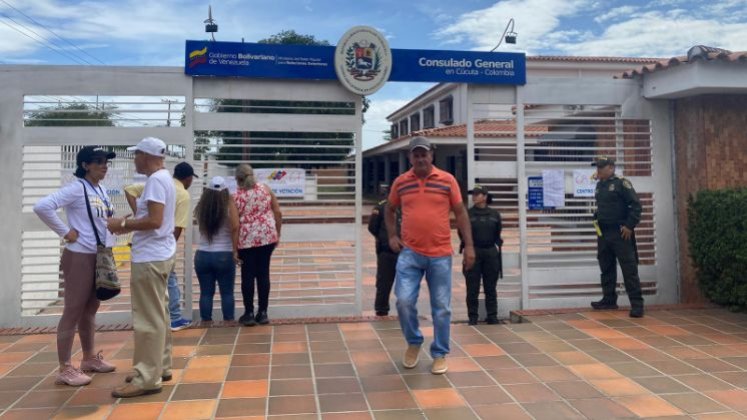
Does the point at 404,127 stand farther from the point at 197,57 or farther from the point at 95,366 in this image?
the point at 95,366

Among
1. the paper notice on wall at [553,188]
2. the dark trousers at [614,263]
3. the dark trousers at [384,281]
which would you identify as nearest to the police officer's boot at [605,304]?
the dark trousers at [614,263]

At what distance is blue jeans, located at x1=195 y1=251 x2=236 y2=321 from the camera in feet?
18.8

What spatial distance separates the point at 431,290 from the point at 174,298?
8.98ft

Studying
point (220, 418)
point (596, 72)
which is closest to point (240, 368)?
point (220, 418)

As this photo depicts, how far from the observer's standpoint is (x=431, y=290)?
4.54m

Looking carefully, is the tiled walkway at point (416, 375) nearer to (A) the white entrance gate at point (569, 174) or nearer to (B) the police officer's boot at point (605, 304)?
(B) the police officer's boot at point (605, 304)

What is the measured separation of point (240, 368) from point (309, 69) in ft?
10.6

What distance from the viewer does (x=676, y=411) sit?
3688mm

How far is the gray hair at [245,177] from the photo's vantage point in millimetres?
5688

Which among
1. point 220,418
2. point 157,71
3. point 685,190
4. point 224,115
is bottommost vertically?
point 220,418

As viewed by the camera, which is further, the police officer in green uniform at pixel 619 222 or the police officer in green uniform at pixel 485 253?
the police officer in green uniform at pixel 619 222

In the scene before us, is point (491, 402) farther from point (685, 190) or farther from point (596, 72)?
point (596, 72)

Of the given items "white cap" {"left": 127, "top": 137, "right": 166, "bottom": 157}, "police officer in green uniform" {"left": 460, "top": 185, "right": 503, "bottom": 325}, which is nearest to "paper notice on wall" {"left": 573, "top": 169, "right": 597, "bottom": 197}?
"police officer in green uniform" {"left": 460, "top": 185, "right": 503, "bottom": 325}

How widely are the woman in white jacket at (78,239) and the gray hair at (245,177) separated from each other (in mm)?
1559
